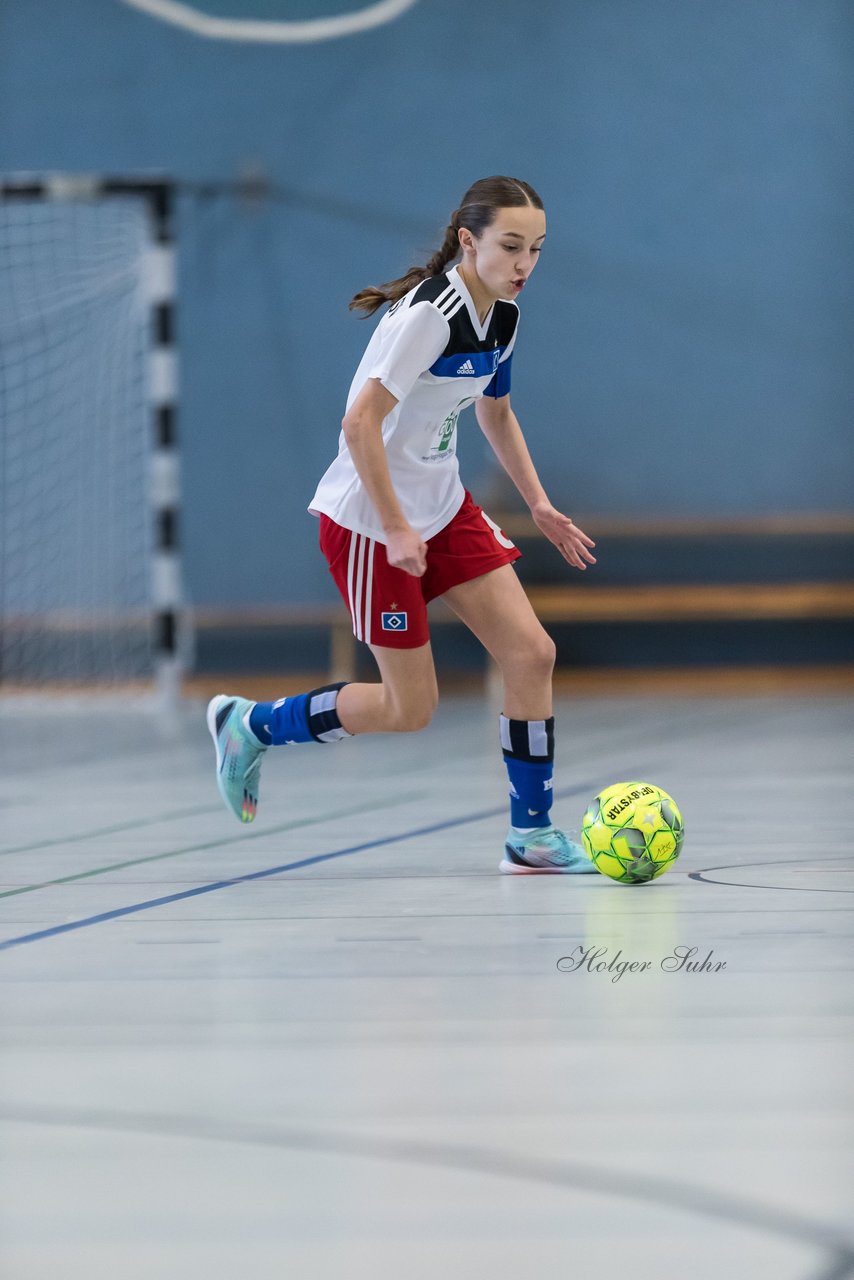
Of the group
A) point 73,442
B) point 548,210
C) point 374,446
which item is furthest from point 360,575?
point 548,210

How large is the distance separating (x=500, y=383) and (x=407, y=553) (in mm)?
642

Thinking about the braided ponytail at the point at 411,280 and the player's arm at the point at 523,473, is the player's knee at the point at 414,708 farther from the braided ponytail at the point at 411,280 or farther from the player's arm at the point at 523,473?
the braided ponytail at the point at 411,280

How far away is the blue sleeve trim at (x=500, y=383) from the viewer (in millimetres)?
3486

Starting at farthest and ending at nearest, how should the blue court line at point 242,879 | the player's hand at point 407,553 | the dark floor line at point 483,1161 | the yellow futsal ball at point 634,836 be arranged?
the yellow futsal ball at point 634,836, the player's hand at point 407,553, the blue court line at point 242,879, the dark floor line at point 483,1161

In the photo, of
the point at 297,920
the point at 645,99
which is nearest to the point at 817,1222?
the point at 297,920

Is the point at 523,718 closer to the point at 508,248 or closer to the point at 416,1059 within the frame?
the point at 508,248

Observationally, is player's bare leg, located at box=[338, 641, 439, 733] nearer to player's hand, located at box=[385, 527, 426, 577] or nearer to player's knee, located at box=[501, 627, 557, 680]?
player's knee, located at box=[501, 627, 557, 680]

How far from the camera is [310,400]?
990 centimetres

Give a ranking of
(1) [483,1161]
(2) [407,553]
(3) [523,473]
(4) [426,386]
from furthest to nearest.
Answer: (3) [523,473], (4) [426,386], (2) [407,553], (1) [483,1161]

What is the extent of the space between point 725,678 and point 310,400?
2979 millimetres

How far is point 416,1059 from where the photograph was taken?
6.33ft

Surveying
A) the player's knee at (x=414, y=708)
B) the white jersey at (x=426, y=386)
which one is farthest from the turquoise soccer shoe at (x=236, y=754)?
the white jersey at (x=426, y=386)

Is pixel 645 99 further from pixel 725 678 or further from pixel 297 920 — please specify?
pixel 297 920
